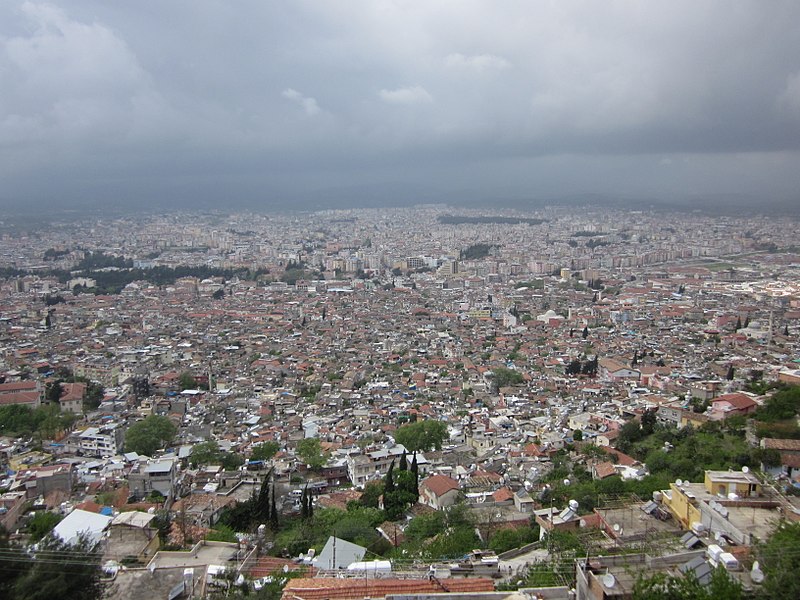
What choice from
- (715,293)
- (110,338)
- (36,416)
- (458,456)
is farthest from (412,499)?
(715,293)

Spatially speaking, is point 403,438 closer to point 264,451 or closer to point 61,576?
point 264,451

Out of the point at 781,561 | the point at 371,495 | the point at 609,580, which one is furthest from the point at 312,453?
the point at 781,561

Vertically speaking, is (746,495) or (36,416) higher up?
(746,495)

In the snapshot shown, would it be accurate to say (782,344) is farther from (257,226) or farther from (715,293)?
(257,226)

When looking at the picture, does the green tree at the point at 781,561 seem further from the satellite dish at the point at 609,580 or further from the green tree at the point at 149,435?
the green tree at the point at 149,435

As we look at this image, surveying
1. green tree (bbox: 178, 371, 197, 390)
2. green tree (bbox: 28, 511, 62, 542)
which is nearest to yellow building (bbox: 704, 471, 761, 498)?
green tree (bbox: 28, 511, 62, 542)

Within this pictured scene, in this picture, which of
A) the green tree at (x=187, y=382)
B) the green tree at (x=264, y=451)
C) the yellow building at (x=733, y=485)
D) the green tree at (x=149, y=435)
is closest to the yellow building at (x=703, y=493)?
the yellow building at (x=733, y=485)
